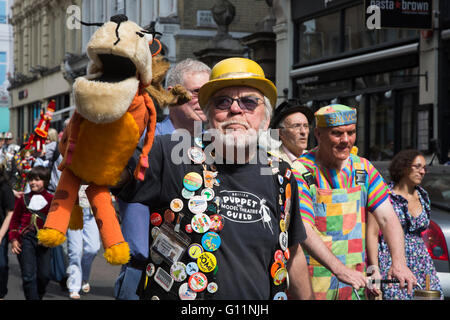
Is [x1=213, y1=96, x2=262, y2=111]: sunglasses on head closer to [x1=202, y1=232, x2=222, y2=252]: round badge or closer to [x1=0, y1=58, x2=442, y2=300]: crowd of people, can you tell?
[x1=0, y1=58, x2=442, y2=300]: crowd of people

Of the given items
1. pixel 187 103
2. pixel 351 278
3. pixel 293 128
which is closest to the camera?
pixel 351 278

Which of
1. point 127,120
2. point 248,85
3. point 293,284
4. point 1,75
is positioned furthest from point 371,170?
point 1,75

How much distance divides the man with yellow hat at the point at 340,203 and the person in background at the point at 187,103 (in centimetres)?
69

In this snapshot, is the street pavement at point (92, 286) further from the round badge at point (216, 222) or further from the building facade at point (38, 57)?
the building facade at point (38, 57)

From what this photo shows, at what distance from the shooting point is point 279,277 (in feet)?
11.2

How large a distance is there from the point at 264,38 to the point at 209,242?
20030 mm

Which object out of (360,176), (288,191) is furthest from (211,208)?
(360,176)

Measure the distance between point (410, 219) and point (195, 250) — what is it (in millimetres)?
4187

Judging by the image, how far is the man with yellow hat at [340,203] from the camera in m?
4.85

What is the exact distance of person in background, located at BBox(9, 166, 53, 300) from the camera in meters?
8.52

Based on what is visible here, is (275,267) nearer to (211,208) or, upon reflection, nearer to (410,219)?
(211,208)

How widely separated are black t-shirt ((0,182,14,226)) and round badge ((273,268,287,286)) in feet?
19.8

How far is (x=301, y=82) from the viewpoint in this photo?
21.6 metres

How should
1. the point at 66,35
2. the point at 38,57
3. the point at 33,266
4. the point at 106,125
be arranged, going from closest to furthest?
the point at 106,125 < the point at 33,266 < the point at 66,35 < the point at 38,57
